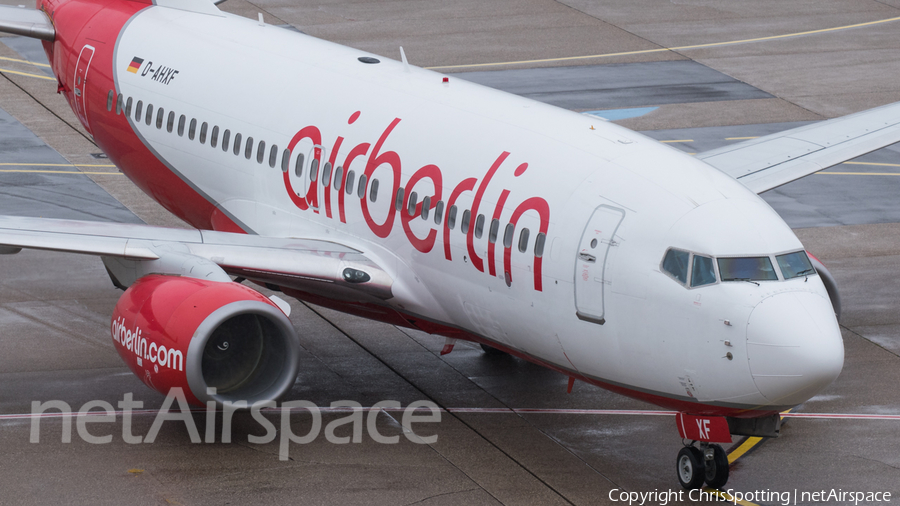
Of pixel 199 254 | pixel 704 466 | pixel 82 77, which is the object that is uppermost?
pixel 82 77

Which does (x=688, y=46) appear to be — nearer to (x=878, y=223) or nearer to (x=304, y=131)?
(x=878, y=223)

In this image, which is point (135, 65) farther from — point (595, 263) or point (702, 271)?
point (702, 271)

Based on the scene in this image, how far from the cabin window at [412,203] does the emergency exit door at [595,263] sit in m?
2.98

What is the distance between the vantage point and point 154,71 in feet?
69.0

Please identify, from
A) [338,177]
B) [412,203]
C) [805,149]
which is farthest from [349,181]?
[805,149]

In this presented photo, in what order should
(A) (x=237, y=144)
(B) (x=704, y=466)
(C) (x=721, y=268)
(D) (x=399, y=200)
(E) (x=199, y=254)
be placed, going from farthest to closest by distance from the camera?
(A) (x=237, y=144)
(E) (x=199, y=254)
(D) (x=399, y=200)
(B) (x=704, y=466)
(C) (x=721, y=268)

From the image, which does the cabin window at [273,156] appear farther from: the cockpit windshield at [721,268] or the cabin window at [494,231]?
the cockpit windshield at [721,268]

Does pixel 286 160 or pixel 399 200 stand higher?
pixel 399 200

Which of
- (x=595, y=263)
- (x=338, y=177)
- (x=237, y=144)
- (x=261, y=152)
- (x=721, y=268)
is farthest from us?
(x=237, y=144)

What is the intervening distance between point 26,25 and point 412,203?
38.5ft

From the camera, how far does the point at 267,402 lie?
15.4m

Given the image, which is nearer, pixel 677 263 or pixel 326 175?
pixel 677 263

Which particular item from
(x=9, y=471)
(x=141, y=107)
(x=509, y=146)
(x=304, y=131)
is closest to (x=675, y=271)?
(x=509, y=146)

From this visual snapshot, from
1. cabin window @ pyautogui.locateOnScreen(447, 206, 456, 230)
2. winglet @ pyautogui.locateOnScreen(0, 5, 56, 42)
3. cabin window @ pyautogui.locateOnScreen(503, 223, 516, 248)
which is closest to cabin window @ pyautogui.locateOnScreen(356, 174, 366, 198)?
cabin window @ pyautogui.locateOnScreen(447, 206, 456, 230)
